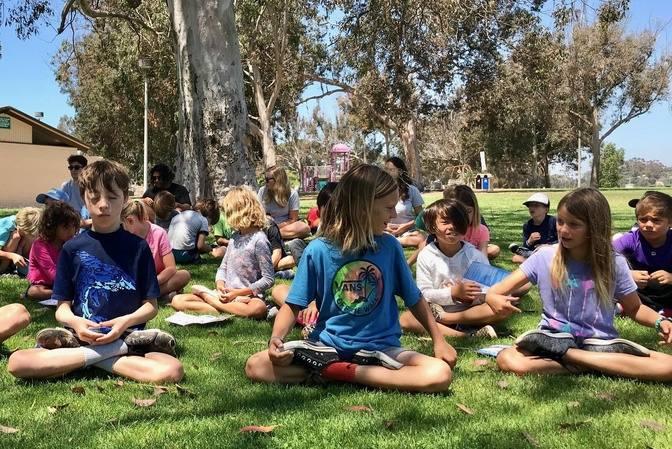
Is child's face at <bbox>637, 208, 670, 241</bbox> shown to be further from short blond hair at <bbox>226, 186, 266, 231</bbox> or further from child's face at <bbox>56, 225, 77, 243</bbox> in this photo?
child's face at <bbox>56, 225, 77, 243</bbox>

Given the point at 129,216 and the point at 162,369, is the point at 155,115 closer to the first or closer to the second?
the point at 129,216

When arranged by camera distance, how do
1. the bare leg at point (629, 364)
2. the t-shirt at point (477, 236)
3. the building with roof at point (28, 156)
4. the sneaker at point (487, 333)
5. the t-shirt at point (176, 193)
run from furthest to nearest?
the building with roof at point (28, 156), the t-shirt at point (176, 193), the t-shirt at point (477, 236), the sneaker at point (487, 333), the bare leg at point (629, 364)

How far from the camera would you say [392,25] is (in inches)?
734

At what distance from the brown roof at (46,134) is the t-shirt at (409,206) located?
29723 mm

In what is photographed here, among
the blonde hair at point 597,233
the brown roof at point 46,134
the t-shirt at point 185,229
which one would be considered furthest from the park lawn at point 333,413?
the brown roof at point 46,134

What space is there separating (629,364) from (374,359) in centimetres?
154

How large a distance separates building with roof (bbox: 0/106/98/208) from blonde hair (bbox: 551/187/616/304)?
1350 inches

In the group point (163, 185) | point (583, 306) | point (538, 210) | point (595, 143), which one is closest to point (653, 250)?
point (583, 306)

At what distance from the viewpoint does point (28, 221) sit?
727 centimetres

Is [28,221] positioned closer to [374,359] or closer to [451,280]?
[451,280]

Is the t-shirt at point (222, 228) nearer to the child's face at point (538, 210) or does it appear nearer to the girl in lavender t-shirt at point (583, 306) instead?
the child's face at point (538, 210)

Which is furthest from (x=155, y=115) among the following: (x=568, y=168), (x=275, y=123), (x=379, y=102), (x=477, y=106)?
(x=568, y=168)

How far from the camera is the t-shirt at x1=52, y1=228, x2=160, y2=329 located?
410cm

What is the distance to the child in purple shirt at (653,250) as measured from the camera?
5.40 m
